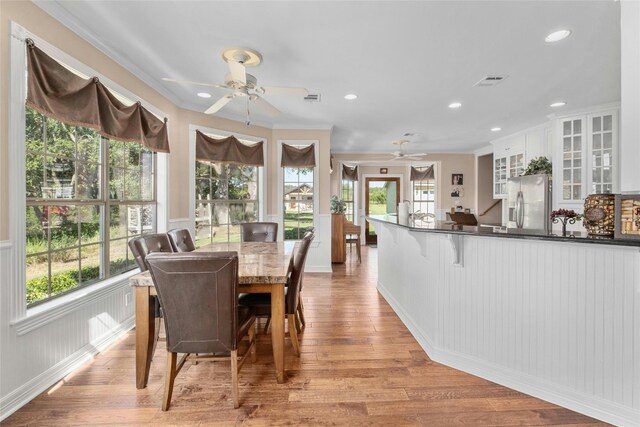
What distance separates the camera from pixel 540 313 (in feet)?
6.24

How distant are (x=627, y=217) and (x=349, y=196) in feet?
22.2

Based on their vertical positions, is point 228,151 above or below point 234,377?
above

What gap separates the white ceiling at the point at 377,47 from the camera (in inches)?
85.4

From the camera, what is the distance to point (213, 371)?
7.24ft

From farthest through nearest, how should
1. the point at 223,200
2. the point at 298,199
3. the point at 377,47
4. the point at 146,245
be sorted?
the point at 298,199 < the point at 223,200 < the point at 377,47 < the point at 146,245

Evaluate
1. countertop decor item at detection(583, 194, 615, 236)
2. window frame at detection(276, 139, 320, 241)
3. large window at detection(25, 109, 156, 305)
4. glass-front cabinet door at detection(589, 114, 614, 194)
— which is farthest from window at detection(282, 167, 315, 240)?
glass-front cabinet door at detection(589, 114, 614, 194)

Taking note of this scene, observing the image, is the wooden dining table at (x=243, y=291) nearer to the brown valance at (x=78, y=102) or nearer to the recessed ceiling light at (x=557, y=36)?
the brown valance at (x=78, y=102)

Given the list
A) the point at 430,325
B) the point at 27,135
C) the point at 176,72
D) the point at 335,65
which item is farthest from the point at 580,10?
the point at 27,135

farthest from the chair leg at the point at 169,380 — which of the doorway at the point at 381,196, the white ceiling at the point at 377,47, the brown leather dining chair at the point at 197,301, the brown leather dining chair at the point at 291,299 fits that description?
the doorway at the point at 381,196

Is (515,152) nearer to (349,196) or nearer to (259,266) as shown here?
(349,196)

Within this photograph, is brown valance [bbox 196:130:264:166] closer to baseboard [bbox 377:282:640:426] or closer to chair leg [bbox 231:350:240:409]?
chair leg [bbox 231:350:240:409]

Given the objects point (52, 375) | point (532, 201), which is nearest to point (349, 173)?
point (532, 201)

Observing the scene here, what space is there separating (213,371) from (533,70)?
412cm

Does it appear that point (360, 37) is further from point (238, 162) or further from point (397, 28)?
point (238, 162)
